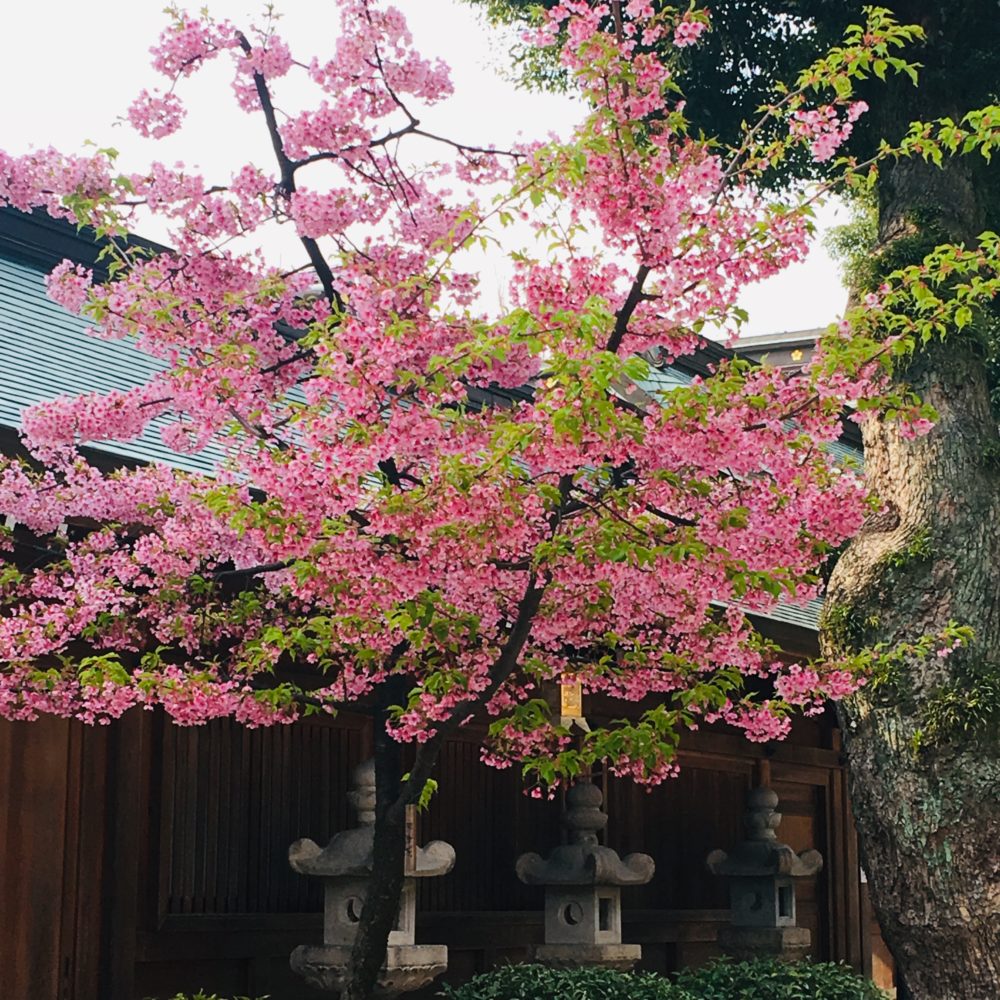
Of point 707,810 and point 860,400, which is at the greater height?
point 860,400

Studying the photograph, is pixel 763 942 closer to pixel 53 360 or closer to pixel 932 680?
pixel 932 680

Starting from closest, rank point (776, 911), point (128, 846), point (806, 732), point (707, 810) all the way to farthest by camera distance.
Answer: point (128, 846) → point (776, 911) → point (707, 810) → point (806, 732)

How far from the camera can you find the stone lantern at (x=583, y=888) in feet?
34.0

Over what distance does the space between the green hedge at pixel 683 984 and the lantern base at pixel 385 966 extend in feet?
2.76

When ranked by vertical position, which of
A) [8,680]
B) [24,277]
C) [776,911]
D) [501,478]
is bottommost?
[776,911]

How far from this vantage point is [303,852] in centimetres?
882

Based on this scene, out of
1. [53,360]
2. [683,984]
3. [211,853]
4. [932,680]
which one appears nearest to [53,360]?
[53,360]

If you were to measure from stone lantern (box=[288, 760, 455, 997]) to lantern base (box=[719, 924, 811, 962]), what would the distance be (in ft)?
13.9

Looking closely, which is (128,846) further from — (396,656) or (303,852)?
(396,656)

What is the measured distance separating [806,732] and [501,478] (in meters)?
9.87

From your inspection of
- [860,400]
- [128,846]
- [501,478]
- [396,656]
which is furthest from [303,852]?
[860,400]

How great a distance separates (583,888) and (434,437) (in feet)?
16.4

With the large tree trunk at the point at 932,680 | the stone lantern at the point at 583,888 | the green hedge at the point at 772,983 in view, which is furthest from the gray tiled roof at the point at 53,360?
the green hedge at the point at 772,983

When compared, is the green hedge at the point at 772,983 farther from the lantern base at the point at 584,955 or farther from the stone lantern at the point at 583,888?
the stone lantern at the point at 583,888
